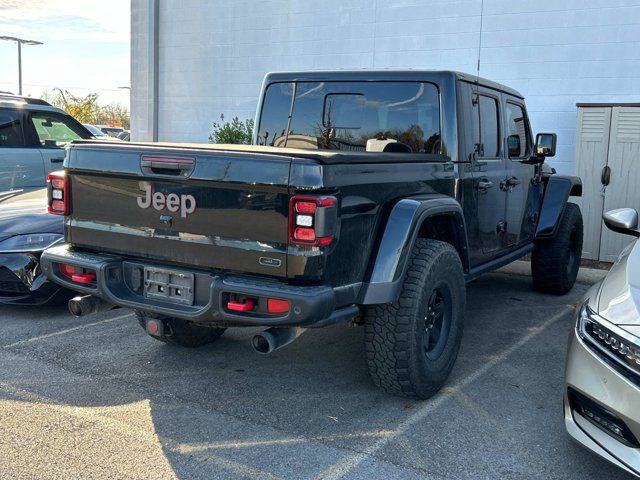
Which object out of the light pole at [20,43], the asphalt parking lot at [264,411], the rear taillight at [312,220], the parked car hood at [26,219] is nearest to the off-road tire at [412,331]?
the asphalt parking lot at [264,411]

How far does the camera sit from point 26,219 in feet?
18.4

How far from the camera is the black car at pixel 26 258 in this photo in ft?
17.2

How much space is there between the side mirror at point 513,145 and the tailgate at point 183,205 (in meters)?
3.01

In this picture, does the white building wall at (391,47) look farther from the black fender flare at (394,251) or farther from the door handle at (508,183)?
the black fender flare at (394,251)

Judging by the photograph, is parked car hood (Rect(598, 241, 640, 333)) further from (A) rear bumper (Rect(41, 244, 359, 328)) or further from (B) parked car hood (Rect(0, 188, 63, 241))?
(B) parked car hood (Rect(0, 188, 63, 241))

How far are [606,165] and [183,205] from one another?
6.61 metres

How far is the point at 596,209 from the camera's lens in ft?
27.6

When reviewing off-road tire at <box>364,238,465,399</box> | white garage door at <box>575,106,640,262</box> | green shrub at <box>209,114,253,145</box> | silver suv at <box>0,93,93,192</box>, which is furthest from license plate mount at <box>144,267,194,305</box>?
green shrub at <box>209,114,253,145</box>

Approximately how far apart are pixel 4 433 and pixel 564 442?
113 inches

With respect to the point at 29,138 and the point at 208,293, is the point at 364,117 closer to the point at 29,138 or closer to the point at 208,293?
the point at 208,293

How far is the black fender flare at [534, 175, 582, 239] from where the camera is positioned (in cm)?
610

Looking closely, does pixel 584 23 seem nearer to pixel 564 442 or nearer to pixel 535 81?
pixel 535 81

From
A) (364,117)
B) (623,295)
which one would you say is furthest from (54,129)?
(623,295)

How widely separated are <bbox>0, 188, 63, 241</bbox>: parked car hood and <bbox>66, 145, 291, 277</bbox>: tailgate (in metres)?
1.94
